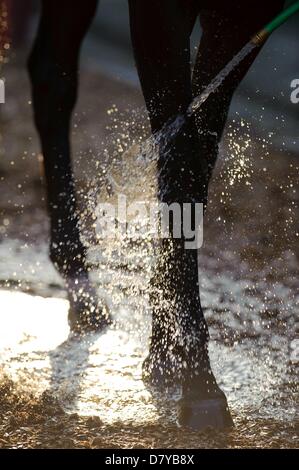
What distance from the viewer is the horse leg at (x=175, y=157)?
1783 millimetres

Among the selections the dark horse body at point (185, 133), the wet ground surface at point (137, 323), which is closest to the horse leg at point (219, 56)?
the dark horse body at point (185, 133)

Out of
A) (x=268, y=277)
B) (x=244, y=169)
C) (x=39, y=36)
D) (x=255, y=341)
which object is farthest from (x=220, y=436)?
(x=244, y=169)

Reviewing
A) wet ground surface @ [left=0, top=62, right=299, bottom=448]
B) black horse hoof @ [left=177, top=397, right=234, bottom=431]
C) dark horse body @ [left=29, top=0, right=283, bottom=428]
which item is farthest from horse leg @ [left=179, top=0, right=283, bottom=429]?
black horse hoof @ [left=177, top=397, right=234, bottom=431]

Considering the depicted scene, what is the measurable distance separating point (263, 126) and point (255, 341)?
92.0 inches

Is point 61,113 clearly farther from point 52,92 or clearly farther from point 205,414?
point 205,414

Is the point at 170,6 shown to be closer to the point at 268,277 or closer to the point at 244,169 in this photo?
the point at 268,277

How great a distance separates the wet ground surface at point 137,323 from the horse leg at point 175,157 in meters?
0.14

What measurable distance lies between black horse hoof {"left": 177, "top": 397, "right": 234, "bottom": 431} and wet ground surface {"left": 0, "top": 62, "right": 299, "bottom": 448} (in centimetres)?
2

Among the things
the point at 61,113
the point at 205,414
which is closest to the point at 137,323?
the point at 205,414

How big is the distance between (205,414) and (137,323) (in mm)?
554

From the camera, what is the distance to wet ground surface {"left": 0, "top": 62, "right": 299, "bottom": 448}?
5.32ft

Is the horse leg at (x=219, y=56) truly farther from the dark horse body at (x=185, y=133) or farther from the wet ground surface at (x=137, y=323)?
the wet ground surface at (x=137, y=323)

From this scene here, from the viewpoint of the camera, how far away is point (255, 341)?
2.08 meters

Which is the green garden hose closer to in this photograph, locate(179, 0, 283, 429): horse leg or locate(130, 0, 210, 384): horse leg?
locate(179, 0, 283, 429): horse leg
